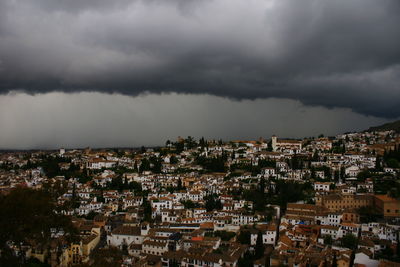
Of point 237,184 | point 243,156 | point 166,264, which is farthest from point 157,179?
point 166,264

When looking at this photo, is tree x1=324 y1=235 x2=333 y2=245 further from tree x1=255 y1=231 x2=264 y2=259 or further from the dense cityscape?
tree x1=255 y1=231 x2=264 y2=259

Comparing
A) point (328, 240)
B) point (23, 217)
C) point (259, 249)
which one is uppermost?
point (23, 217)

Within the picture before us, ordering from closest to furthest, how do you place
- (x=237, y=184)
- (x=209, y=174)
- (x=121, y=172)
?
(x=237, y=184) < (x=209, y=174) < (x=121, y=172)

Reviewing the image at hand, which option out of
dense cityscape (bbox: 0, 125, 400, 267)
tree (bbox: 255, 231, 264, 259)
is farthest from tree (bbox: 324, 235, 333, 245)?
tree (bbox: 255, 231, 264, 259)

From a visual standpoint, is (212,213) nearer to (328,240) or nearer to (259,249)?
(259,249)

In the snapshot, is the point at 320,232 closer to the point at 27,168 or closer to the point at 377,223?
the point at 377,223

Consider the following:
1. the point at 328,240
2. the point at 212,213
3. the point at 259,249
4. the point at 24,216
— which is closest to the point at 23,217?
the point at 24,216

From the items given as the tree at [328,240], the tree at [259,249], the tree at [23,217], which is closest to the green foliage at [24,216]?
the tree at [23,217]

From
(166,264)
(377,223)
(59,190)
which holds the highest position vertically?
(59,190)

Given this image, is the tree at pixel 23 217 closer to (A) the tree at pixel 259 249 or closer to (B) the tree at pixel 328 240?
(A) the tree at pixel 259 249
